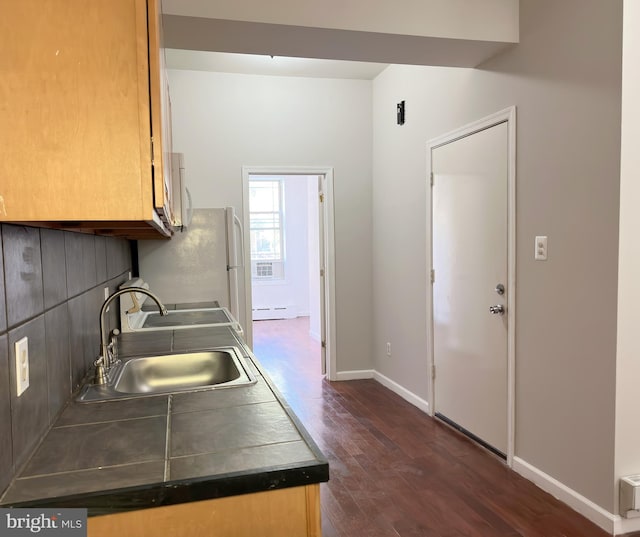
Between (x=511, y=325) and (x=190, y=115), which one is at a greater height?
(x=190, y=115)

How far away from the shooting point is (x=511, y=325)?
282 cm

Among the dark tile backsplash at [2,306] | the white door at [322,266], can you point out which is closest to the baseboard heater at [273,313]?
the white door at [322,266]

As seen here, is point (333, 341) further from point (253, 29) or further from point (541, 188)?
point (253, 29)

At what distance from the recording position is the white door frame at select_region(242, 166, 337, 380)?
4.54 meters

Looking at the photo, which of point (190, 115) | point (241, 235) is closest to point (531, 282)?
point (241, 235)

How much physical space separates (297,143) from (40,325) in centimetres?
372

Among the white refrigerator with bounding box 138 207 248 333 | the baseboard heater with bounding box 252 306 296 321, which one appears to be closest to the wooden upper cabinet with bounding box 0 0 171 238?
the white refrigerator with bounding box 138 207 248 333

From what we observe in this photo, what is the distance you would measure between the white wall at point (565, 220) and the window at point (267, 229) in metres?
5.72

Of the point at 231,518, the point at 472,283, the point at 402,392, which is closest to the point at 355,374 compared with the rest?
the point at 402,392

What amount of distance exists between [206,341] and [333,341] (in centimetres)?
261

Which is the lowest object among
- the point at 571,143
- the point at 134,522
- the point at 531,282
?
the point at 134,522

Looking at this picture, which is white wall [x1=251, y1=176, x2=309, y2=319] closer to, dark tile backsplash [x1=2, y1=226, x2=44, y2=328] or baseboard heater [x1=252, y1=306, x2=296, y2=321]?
baseboard heater [x1=252, y1=306, x2=296, y2=321]

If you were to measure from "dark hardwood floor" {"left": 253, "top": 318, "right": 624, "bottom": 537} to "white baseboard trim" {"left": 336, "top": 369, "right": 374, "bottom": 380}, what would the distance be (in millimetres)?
504

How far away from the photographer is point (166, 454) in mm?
1040
